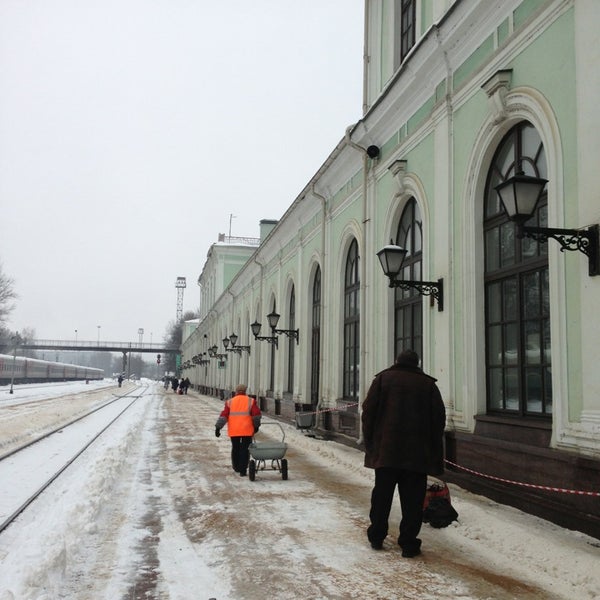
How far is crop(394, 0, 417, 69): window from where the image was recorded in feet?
38.8

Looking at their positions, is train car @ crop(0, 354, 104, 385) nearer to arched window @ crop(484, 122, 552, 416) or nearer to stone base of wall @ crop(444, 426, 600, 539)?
stone base of wall @ crop(444, 426, 600, 539)

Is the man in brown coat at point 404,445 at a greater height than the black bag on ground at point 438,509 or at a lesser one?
greater

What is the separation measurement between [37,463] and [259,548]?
682 centimetres

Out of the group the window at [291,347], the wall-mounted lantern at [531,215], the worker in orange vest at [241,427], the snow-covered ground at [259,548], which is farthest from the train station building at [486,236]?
the window at [291,347]

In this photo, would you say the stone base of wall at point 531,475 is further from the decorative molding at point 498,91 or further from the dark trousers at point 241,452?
the decorative molding at point 498,91

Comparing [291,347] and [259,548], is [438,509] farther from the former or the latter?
[291,347]

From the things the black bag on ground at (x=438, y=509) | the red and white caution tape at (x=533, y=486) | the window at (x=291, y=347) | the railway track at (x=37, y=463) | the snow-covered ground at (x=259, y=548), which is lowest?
the railway track at (x=37, y=463)

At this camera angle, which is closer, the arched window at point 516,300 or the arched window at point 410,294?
the arched window at point 516,300

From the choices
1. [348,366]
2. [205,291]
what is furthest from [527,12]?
[205,291]

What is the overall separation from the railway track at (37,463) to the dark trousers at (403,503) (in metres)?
3.59

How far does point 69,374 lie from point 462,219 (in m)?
85.0

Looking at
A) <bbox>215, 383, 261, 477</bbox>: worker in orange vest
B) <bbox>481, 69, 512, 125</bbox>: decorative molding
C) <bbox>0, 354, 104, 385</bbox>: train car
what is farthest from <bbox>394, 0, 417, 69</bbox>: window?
<bbox>0, 354, 104, 385</bbox>: train car

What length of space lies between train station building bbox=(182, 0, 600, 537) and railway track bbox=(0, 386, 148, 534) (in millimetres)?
5436

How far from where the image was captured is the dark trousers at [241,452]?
29.4 ft
